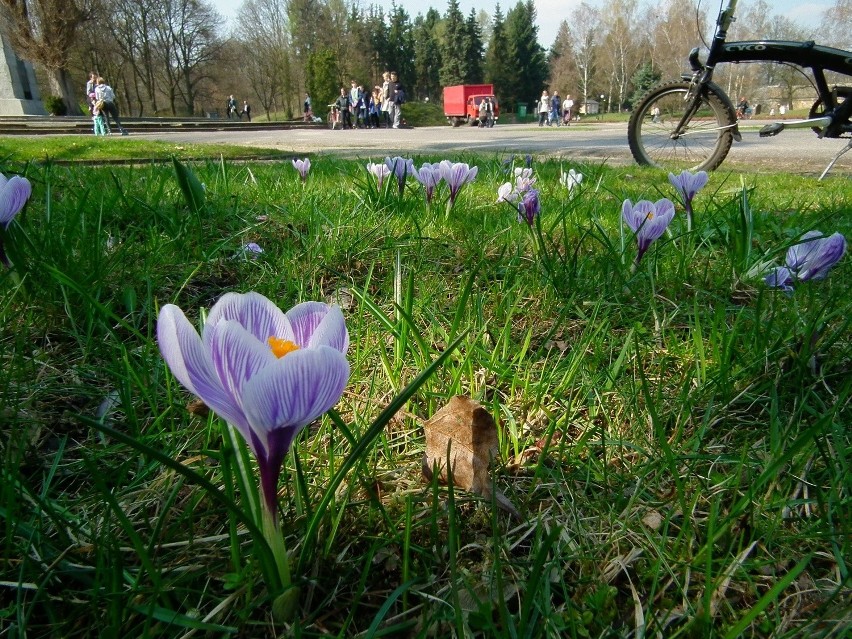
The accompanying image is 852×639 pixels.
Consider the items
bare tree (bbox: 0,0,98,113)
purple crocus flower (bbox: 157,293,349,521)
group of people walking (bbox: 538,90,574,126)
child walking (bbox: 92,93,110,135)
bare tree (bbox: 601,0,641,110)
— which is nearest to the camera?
purple crocus flower (bbox: 157,293,349,521)

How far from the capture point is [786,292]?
1505 mm

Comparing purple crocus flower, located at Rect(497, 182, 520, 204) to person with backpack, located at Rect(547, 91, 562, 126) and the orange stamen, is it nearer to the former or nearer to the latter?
the orange stamen

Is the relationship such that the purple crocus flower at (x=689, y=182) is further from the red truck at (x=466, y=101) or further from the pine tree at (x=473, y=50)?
the pine tree at (x=473, y=50)

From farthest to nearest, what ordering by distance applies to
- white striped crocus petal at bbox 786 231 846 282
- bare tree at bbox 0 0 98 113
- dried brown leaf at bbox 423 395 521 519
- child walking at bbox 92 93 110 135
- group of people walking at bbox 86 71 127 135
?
1. bare tree at bbox 0 0 98 113
2. child walking at bbox 92 93 110 135
3. group of people walking at bbox 86 71 127 135
4. white striped crocus petal at bbox 786 231 846 282
5. dried brown leaf at bbox 423 395 521 519

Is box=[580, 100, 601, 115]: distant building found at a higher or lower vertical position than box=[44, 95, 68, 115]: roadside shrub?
higher

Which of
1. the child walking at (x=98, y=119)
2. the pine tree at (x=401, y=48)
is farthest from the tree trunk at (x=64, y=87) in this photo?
the pine tree at (x=401, y=48)

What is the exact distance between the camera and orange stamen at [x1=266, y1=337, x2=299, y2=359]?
0.63m

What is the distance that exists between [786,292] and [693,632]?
1.14 m

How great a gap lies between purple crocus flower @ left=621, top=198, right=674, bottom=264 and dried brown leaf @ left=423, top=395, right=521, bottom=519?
2.94 ft

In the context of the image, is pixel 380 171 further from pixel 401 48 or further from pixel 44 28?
pixel 401 48

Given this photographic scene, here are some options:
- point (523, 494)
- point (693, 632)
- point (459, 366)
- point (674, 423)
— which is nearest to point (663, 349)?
point (674, 423)

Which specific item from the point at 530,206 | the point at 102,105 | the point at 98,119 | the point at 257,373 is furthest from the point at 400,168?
the point at 98,119

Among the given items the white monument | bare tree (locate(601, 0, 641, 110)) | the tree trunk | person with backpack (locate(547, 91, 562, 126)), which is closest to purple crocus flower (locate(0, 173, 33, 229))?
person with backpack (locate(547, 91, 562, 126))

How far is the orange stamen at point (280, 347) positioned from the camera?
0.63 m
